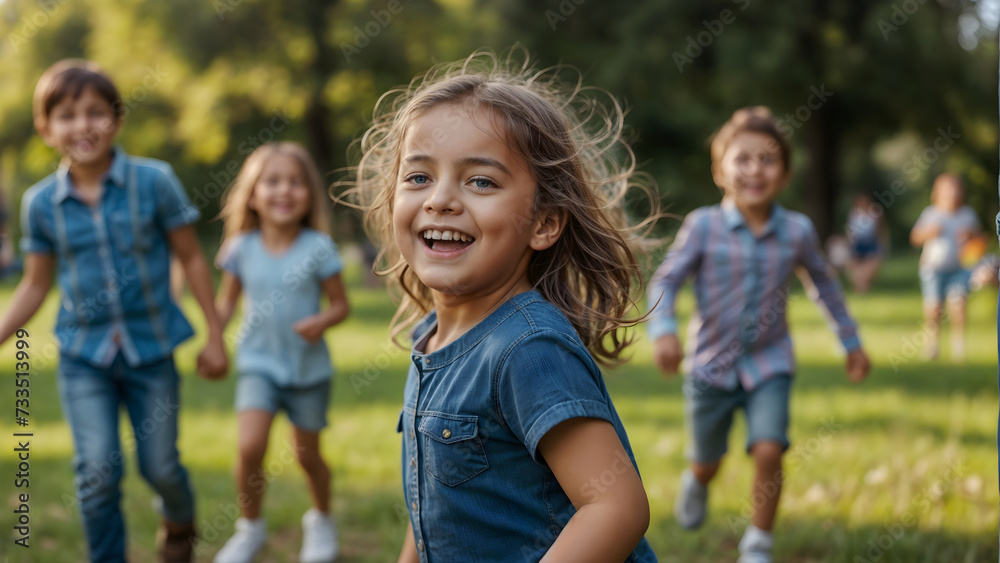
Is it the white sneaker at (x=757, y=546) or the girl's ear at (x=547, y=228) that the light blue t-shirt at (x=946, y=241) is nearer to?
the white sneaker at (x=757, y=546)

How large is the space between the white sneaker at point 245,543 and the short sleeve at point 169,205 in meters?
1.38

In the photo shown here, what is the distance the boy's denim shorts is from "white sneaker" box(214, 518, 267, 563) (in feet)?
6.73

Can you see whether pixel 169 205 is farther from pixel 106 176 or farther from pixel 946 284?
pixel 946 284

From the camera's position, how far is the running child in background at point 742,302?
4059 mm

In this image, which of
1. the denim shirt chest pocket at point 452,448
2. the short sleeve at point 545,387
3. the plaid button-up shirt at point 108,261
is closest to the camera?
the short sleeve at point 545,387

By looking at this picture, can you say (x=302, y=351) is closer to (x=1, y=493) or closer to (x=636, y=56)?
(x=1, y=493)

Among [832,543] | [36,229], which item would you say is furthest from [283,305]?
[832,543]

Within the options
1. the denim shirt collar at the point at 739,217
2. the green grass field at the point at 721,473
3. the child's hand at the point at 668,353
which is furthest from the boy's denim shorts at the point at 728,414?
the denim shirt collar at the point at 739,217

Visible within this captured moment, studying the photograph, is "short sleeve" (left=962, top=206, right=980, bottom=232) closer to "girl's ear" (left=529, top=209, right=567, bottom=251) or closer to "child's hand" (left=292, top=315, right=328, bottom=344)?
"child's hand" (left=292, top=315, right=328, bottom=344)

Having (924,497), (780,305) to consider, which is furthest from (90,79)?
(924,497)

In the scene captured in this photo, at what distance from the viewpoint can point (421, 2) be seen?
2203 cm

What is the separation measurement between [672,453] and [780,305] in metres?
1.74

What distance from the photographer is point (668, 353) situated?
4000 mm

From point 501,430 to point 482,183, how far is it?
52 cm
